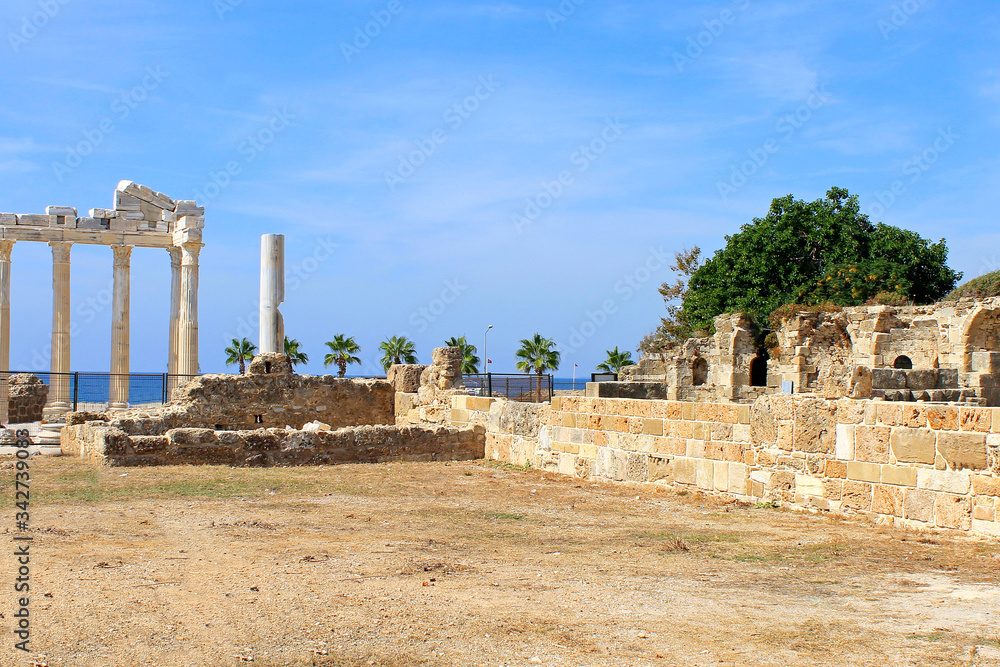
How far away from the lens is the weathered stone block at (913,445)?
7.81m

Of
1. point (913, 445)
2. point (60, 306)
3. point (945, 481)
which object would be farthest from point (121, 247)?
point (945, 481)

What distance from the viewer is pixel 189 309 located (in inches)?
1194

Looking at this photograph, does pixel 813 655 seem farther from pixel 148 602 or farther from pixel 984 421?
pixel 984 421

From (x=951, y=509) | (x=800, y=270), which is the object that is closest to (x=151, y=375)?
(x=951, y=509)

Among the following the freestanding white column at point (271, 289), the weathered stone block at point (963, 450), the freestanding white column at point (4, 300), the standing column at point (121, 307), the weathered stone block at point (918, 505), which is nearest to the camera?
the weathered stone block at point (963, 450)

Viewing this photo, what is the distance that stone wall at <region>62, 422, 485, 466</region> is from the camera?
40.0ft

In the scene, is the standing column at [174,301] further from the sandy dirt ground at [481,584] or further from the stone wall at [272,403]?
the sandy dirt ground at [481,584]

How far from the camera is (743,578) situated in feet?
19.9

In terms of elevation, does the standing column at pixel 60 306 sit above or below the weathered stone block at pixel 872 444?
above

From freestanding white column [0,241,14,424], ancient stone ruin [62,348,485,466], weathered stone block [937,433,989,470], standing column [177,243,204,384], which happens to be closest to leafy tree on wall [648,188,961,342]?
standing column [177,243,204,384]

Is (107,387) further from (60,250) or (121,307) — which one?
(60,250)

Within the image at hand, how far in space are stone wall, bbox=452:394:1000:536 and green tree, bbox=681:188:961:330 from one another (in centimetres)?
2588

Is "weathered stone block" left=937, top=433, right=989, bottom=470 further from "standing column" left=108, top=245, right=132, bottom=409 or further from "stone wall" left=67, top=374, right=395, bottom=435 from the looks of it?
"standing column" left=108, top=245, right=132, bottom=409

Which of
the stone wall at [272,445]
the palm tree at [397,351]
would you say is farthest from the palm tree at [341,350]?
the stone wall at [272,445]
